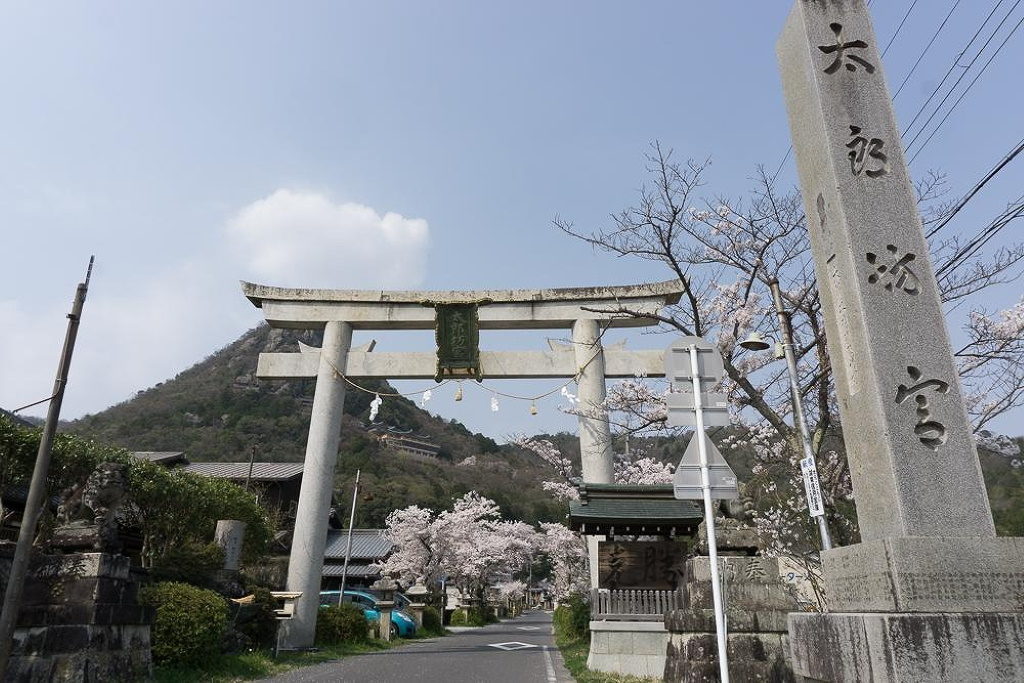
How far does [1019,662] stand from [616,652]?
33.1 feet

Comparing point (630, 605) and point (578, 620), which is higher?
point (630, 605)

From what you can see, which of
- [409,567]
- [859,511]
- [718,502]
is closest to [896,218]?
[859,511]

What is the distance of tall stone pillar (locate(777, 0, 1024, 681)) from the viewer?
3.07 meters

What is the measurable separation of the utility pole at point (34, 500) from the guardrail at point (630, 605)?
31.4 feet

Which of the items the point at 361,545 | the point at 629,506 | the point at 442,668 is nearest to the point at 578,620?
the point at 629,506

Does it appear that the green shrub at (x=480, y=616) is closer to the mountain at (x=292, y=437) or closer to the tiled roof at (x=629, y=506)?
the mountain at (x=292, y=437)

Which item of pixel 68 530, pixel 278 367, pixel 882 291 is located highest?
pixel 278 367

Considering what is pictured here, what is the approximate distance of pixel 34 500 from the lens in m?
7.36

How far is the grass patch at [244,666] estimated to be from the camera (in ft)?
30.8

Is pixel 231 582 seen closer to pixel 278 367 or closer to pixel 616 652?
pixel 278 367

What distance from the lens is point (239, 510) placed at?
1812 centimetres

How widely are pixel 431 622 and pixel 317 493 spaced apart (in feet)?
47.4

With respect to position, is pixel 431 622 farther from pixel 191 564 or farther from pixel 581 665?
pixel 191 564

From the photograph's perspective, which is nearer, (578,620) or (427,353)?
(427,353)
